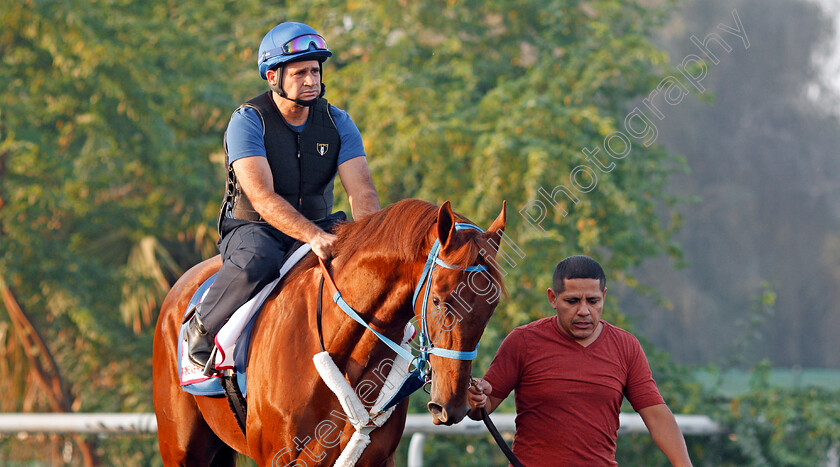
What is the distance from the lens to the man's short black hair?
356cm

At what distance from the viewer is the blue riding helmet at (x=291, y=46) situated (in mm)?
→ 3834

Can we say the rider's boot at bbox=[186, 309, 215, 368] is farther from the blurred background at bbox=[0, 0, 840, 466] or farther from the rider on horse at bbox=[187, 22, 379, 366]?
the blurred background at bbox=[0, 0, 840, 466]

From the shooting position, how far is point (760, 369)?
9164 millimetres

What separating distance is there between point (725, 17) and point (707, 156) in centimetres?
448

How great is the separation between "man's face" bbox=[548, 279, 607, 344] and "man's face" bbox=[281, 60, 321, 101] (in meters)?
1.36

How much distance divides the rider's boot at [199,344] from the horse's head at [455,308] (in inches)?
52.5

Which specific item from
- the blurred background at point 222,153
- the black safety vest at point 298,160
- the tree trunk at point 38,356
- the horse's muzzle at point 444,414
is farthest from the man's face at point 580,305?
the tree trunk at point 38,356

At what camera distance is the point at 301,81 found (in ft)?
12.7

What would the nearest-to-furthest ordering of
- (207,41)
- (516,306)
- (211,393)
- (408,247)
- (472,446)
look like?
(408,247) < (211,393) < (472,446) < (516,306) < (207,41)

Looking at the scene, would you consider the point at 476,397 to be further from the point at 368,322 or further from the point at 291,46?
the point at 291,46

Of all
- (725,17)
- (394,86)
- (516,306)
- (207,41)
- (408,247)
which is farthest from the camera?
(725,17)

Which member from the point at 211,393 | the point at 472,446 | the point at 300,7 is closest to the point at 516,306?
the point at 472,446

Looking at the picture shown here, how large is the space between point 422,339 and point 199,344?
4.39 ft

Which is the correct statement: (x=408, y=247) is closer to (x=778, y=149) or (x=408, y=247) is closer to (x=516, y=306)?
(x=516, y=306)
